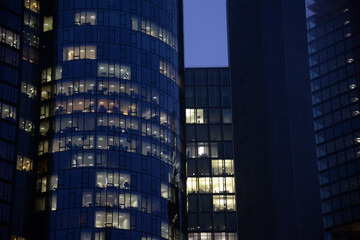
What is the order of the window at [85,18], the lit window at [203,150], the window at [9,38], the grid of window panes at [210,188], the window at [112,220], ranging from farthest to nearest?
the lit window at [203,150] < the grid of window panes at [210,188] < the window at [85,18] < the window at [9,38] < the window at [112,220]

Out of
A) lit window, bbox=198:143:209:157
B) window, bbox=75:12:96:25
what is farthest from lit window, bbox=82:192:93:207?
lit window, bbox=198:143:209:157

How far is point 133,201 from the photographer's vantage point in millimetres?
154625

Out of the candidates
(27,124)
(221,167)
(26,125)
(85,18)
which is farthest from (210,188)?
(26,125)

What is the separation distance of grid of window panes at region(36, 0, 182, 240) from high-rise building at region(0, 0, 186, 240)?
0.64 feet

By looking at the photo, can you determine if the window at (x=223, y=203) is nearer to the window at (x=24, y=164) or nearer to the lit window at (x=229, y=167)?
the lit window at (x=229, y=167)

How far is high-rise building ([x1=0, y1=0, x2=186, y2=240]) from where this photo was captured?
15162 cm

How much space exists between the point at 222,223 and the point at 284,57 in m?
41.9

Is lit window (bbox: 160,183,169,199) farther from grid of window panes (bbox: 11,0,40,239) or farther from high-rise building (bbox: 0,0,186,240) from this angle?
grid of window panes (bbox: 11,0,40,239)

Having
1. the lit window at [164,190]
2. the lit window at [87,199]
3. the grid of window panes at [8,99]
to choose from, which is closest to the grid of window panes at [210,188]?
the lit window at [164,190]

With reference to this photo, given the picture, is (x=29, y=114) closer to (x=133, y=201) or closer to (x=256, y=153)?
(x=133, y=201)

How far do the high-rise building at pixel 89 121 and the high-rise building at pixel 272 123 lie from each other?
14.2 meters

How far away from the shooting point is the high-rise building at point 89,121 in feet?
497

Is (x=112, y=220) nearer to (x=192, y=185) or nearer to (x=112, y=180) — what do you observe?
(x=112, y=180)

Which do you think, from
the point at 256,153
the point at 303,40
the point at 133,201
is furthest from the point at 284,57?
the point at 133,201
